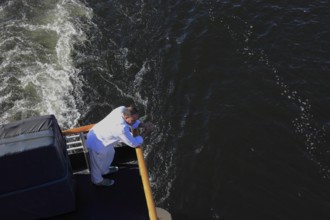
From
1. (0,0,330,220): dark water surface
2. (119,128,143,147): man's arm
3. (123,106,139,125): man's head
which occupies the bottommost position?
(0,0,330,220): dark water surface

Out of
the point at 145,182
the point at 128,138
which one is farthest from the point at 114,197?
the point at 128,138

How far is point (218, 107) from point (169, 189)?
136 inches

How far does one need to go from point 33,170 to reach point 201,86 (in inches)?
321

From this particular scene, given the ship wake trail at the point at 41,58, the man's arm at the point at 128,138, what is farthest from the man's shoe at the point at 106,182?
the ship wake trail at the point at 41,58

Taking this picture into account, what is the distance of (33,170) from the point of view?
7.08 metres

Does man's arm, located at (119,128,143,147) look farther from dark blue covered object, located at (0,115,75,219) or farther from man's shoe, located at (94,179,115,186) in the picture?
man's shoe, located at (94,179,115,186)

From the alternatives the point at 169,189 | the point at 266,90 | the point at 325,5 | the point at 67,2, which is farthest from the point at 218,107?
the point at 67,2

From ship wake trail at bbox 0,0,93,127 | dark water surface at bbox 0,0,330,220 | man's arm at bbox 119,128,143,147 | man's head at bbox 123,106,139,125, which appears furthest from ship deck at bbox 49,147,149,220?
ship wake trail at bbox 0,0,93,127

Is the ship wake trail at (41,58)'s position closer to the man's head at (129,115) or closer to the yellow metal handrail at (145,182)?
the yellow metal handrail at (145,182)

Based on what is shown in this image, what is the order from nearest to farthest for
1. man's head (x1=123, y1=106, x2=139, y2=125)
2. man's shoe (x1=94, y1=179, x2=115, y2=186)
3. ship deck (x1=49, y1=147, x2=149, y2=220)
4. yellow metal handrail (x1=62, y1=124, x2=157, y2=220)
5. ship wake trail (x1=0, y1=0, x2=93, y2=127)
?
yellow metal handrail (x1=62, y1=124, x2=157, y2=220)
man's head (x1=123, y1=106, x2=139, y2=125)
ship deck (x1=49, y1=147, x2=149, y2=220)
man's shoe (x1=94, y1=179, x2=115, y2=186)
ship wake trail (x1=0, y1=0, x2=93, y2=127)

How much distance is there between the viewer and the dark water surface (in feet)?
37.3

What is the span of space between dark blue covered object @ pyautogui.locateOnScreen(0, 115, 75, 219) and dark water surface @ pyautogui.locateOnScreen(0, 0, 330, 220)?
406cm

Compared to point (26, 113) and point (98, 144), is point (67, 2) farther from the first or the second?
point (98, 144)

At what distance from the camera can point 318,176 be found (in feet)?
37.4
